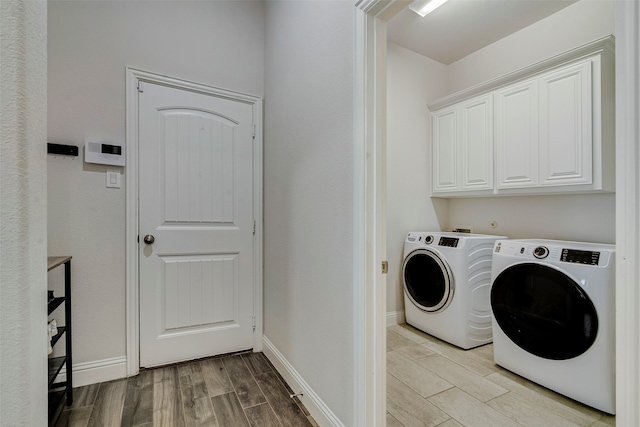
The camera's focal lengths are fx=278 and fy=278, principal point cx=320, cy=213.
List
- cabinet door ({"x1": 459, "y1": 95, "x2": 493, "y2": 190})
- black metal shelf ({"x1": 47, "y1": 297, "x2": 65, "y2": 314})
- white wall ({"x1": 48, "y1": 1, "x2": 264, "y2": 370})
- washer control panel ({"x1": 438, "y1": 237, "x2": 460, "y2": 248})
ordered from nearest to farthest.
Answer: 1. black metal shelf ({"x1": 47, "y1": 297, "x2": 65, "y2": 314})
2. white wall ({"x1": 48, "y1": 1, "x2": 264, "y2": 370})
3. washer control panel ({"x1": 438, "y1": 237, "x2": 460, "y2": 248})
4. cabinet door ({"x1": 459, "y1": 95, "x2": 493, "y2": 190})

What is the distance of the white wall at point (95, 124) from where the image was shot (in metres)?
1.80

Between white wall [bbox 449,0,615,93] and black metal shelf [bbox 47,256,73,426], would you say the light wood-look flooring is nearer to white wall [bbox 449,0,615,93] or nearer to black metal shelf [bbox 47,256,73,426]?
black metal shelf [bbox 47,256,73,426]

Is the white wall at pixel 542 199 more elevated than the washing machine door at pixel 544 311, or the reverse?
the white wall at pixel 542 199

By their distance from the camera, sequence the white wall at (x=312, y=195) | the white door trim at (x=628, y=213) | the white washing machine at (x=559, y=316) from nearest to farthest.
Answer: the white door trim at (x=628, y=213), the white wall at (x=312, y=195), the white washing machine at (x=559, y=316)

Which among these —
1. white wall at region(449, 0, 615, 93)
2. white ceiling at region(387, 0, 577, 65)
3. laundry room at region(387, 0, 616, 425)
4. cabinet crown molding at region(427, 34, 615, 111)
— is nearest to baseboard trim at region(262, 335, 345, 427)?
laundry room at region(387, 0, 616, 425)

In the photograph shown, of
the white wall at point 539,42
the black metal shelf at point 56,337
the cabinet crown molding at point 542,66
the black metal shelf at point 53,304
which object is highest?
the white wall at point 539,42

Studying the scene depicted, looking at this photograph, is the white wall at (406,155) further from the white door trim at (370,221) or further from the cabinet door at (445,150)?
the white door trim at (370,221)

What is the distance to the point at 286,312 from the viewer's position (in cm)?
198

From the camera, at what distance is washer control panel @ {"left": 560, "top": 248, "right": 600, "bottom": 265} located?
1597 millimetres

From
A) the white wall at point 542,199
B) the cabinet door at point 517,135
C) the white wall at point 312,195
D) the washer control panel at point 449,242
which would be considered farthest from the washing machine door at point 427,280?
the white wall at point 312,195

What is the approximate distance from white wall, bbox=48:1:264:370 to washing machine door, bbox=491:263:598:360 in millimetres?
2757
